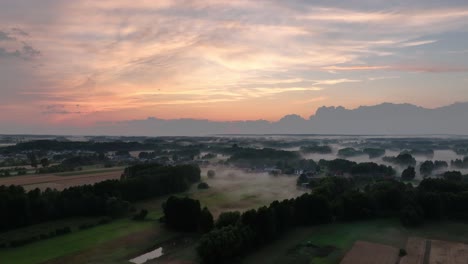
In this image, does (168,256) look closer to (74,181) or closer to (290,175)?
(74,181)

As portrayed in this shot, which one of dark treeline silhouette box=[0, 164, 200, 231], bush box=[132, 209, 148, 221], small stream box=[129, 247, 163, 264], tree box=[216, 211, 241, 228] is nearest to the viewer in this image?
small stream box=[129, 247, 163, 264]

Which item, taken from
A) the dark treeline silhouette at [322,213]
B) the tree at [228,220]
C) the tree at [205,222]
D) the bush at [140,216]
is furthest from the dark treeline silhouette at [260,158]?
the tree at [228,220]

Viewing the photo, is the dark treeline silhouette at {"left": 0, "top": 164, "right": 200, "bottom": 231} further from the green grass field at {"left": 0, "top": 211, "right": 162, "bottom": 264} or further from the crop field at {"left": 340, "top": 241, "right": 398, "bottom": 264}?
the crop field at {"left": 340, "top": 241, "right": 398, "bottom": 264}

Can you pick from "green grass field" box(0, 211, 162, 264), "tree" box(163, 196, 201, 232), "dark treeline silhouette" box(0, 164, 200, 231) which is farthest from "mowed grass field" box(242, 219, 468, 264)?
"dark treeline silhouette" box(0, 164, 200, 231)

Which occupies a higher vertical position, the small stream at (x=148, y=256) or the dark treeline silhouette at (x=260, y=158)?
the dark treeline silhouette at (x=260, y=158)

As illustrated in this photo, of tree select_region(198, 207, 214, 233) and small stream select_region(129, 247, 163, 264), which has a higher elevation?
tree select_region(198, 207, 214, 233)

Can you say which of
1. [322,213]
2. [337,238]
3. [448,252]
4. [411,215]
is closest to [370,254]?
[337,238]

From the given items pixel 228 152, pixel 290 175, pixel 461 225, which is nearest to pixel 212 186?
pixel 290 175

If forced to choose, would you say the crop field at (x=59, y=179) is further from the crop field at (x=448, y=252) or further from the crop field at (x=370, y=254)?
the crop field at (x=448, y=252)
